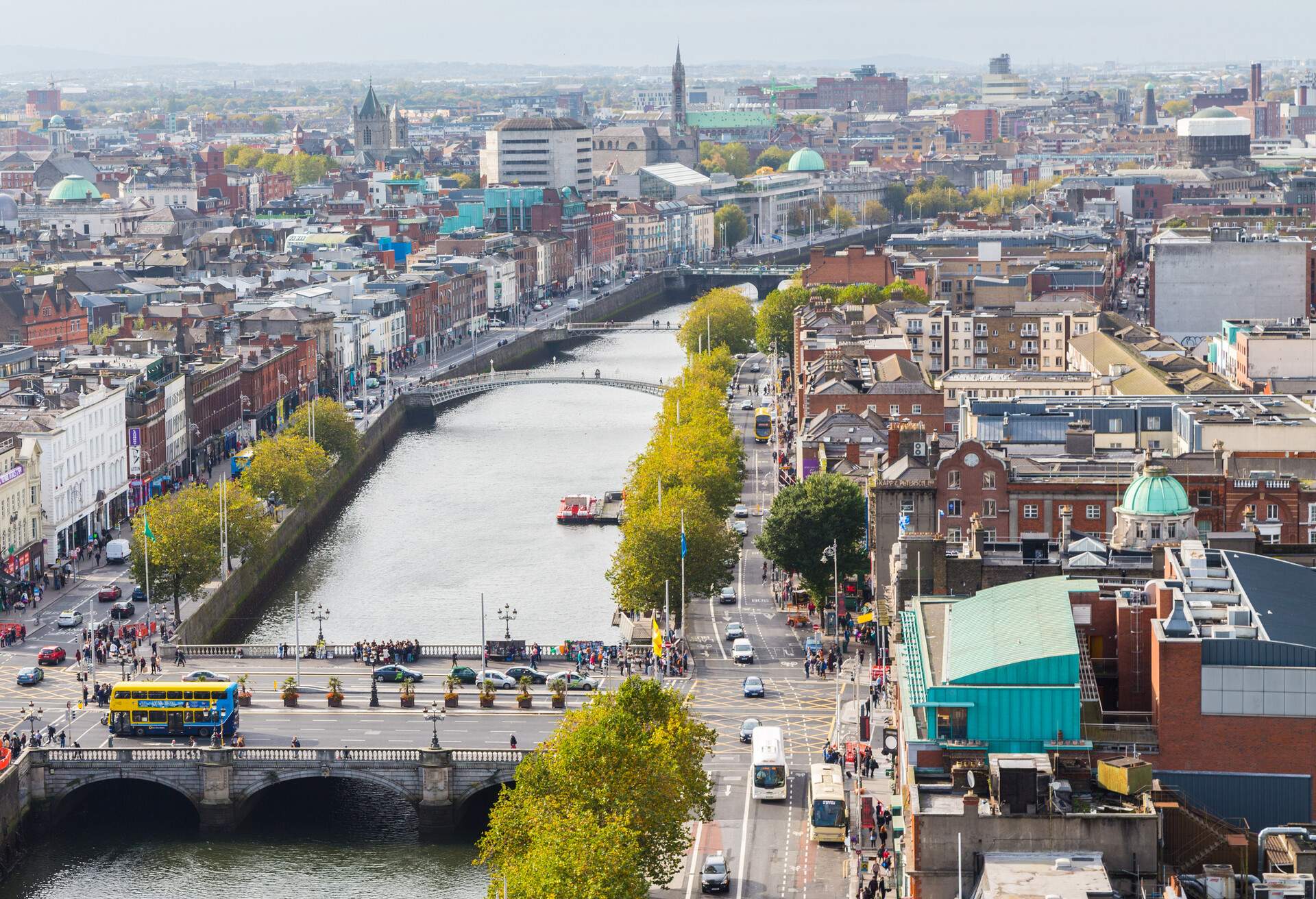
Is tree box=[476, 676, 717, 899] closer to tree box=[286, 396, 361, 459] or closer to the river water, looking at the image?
the river water

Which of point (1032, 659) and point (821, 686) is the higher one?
point (1032, 659)

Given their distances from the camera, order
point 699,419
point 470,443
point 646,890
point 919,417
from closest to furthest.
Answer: point 646,890, point 919,417, point 699,419, point 470,443

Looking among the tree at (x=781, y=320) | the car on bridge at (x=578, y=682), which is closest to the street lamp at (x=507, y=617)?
the car on bridge at (x=578, y=682)

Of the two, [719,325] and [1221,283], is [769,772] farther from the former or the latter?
[719,325]

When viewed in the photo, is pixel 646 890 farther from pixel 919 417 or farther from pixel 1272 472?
pixel 919 417

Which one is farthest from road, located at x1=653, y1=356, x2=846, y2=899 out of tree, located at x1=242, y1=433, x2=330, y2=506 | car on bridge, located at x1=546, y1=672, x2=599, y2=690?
tree, located at x1=242, y1=433, x2=330, y2=506

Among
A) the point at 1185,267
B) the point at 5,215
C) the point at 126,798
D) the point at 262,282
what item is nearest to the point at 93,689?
the point at 126,798

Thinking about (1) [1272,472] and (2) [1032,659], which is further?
(1) [1272,472]
